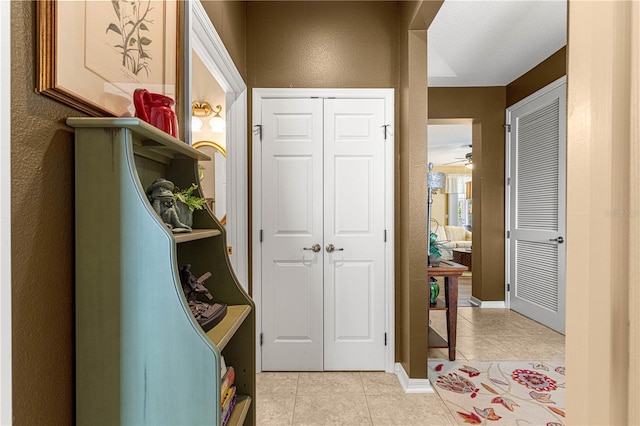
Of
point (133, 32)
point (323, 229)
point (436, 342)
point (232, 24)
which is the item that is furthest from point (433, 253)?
point (133, 32)

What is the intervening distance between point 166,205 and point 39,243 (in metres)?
0.34

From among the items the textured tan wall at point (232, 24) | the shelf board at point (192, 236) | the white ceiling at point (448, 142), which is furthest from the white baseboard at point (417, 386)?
the white ceiling at point (448, 142)

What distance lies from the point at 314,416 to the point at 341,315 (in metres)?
0.79

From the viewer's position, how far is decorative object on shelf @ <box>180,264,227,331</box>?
112 cm

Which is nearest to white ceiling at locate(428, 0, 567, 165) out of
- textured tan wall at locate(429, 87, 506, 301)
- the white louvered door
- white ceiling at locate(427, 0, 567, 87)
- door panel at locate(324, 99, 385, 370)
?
white ceiling at locate(427, 0, 567, 87)

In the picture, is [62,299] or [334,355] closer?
[62,299]

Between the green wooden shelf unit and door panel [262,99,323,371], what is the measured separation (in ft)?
6.34

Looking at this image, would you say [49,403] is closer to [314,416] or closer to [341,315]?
[314,416]

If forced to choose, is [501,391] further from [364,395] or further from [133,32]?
[133,32]

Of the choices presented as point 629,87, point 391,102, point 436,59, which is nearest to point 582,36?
point 629,87

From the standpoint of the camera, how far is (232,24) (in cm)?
242

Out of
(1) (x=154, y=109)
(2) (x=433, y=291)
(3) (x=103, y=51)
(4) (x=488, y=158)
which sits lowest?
(2) (x=433, y=291)

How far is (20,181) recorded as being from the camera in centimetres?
74

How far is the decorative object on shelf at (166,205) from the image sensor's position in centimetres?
105
